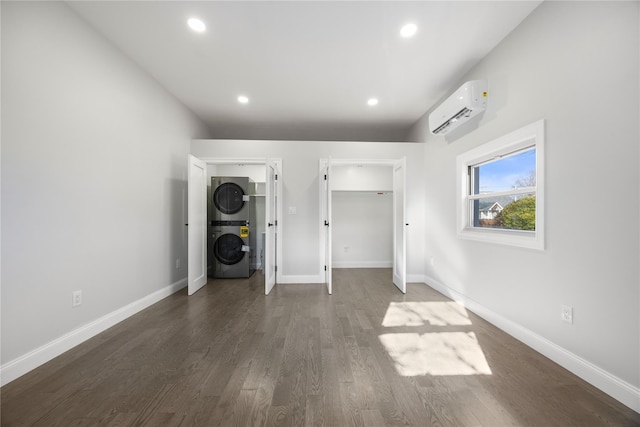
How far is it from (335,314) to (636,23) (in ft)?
9.62

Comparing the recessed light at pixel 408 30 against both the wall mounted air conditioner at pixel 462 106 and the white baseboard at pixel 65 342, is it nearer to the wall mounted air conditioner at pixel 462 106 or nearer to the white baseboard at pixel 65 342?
the wall mounted air conditioner at pixel 462 106

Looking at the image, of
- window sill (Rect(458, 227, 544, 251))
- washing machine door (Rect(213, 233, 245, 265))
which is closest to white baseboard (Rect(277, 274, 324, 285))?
washing machine door (Rect(213, 233, 245, 265))

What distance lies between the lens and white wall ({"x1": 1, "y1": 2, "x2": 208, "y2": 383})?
160cm

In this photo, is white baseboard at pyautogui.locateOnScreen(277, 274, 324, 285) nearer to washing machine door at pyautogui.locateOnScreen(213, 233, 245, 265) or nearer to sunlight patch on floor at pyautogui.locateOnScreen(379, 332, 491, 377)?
washing machine door at pyautogui.locateOnScreen(213, 233, 245, 265)

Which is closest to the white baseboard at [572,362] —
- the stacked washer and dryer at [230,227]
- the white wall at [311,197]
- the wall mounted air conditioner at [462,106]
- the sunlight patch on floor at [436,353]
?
the sunlight patch on floor at [436,353]

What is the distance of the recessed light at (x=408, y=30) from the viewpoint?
2113 millimetres

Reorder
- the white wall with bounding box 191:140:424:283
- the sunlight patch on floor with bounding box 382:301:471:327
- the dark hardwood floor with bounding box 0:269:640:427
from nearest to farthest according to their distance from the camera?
the dark hardwood floor with bounding box 0:269:640:427, the sunlight patch on floor with bounding box 382:301:471:327, the white wall with bounding box 191:140:424:283

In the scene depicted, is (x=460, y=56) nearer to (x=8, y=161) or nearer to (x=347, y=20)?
(x=347, y=20)

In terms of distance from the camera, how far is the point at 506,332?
2.25m

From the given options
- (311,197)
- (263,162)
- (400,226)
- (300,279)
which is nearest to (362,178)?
(311,197)

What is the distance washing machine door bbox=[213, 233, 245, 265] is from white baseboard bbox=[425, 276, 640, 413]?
3.36 meters

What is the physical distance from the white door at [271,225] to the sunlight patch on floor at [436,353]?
1.84 metres

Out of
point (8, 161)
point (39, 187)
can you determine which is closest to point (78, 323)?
point (39, 187)

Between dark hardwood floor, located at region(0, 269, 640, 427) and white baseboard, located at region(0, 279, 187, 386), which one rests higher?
white baseboard, located at region(0, 279, 187, 386)
